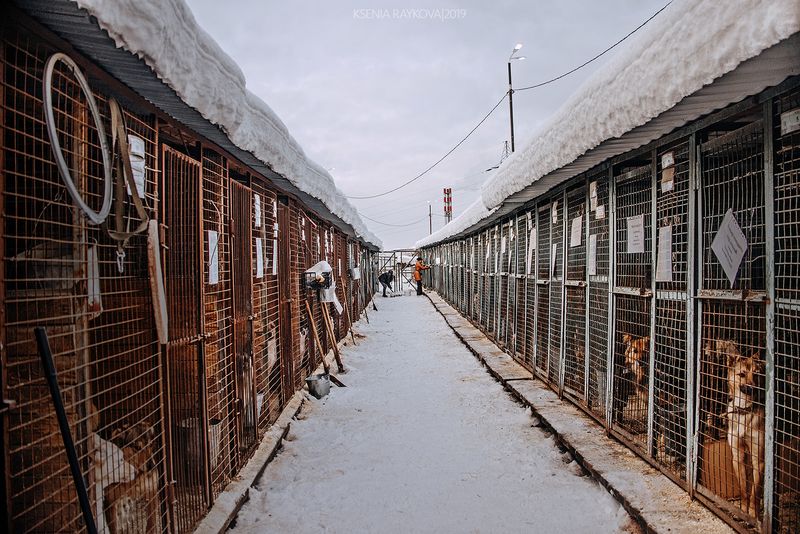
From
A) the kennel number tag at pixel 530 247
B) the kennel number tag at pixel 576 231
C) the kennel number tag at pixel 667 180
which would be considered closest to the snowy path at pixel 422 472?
the kennel number tag at pixel 530 247

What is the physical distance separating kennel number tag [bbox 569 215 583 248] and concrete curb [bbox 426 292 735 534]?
1.65m

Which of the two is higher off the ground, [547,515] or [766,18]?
[766,18]

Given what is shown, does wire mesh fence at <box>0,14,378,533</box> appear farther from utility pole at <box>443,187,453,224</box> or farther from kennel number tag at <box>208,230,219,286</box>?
utility pole at <box>443,187,453,224</box>

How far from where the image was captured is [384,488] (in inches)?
143

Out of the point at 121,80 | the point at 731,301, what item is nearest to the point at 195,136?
the point at 121,80

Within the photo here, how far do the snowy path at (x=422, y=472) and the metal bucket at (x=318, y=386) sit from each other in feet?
0.31

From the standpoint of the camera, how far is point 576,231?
5113mm

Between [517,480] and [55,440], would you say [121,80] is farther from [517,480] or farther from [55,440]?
[517,480]

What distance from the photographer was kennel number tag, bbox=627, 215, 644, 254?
3729mm

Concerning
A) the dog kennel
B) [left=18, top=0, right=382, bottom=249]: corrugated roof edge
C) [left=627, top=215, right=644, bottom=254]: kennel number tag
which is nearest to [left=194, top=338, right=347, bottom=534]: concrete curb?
[left=18, top=0, right=382, bottom=249]: corrugated roof edge

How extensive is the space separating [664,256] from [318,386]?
4.09 m

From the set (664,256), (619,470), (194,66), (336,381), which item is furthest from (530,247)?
(194,66)

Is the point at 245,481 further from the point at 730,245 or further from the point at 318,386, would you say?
the point at 730,245

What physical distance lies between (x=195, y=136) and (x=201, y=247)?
67 cm
